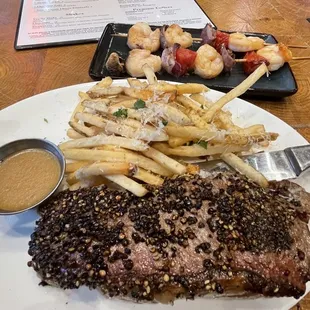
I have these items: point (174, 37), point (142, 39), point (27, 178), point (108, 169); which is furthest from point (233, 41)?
point (27, 178)

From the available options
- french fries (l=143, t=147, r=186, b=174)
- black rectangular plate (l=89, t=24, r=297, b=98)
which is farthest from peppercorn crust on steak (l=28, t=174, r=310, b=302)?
black rectangular plate (l=89, t=24, r=297, b=98)

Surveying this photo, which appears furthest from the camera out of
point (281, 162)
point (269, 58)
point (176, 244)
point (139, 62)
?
point (269, 58)

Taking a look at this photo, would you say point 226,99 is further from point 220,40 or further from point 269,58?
point 220,40

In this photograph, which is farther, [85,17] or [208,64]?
[85,17]

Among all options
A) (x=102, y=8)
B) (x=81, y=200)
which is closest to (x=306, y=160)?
(x=81, y=200)

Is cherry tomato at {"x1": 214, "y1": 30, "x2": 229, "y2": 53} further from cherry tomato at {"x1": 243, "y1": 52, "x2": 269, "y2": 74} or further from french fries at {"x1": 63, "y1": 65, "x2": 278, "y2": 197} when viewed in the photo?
french fries at {"x1": 63, "y1": 65, "x2": 278, "y2": 197}

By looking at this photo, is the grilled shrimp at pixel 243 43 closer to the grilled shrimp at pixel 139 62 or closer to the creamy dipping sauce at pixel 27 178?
the grilled shrimp at pixel 139 62

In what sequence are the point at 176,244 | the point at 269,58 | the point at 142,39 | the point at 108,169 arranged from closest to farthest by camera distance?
the point at 176,244
the point at 108,169
the point at 269,58
the point at 142,39
